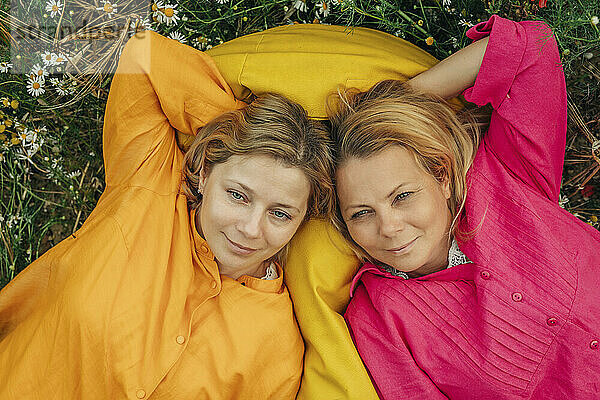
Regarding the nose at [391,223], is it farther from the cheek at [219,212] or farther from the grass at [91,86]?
the grass at [91,86]

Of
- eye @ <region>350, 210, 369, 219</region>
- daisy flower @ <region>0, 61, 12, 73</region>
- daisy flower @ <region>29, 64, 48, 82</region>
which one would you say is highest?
daisy flower @ <region>0, 61, 12, 73</region>

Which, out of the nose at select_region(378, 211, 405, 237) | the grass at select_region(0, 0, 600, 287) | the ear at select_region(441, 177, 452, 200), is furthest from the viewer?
the grass at select_region(0, 0, 600, 287)

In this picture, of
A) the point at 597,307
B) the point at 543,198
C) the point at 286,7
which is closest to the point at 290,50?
the point at 286,7

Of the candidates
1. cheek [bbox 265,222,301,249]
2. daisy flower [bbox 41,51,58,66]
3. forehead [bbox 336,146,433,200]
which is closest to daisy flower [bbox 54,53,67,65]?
daisy flower [bbox 41,51,58,66]

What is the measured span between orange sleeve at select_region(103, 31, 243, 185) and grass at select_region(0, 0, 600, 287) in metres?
0.42

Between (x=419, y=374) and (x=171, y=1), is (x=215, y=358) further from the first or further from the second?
(x=171, y=1)

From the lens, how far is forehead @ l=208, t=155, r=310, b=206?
1823mm

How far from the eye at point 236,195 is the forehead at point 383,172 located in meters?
0.35

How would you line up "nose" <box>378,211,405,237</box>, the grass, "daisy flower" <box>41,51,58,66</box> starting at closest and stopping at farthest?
"nose" <box>378,211,405,237</box>
the grass
"daisy flower" <box>41,51,58,66</box>

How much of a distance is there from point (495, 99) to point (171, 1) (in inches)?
52.5

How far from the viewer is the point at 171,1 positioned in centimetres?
231

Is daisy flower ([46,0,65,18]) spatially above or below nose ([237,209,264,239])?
above

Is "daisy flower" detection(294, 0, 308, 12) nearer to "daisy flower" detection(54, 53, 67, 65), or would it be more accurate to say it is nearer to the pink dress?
the pink dress

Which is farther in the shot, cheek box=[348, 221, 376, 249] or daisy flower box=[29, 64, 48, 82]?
daisy flower box=[29, 64, 48, 82]
